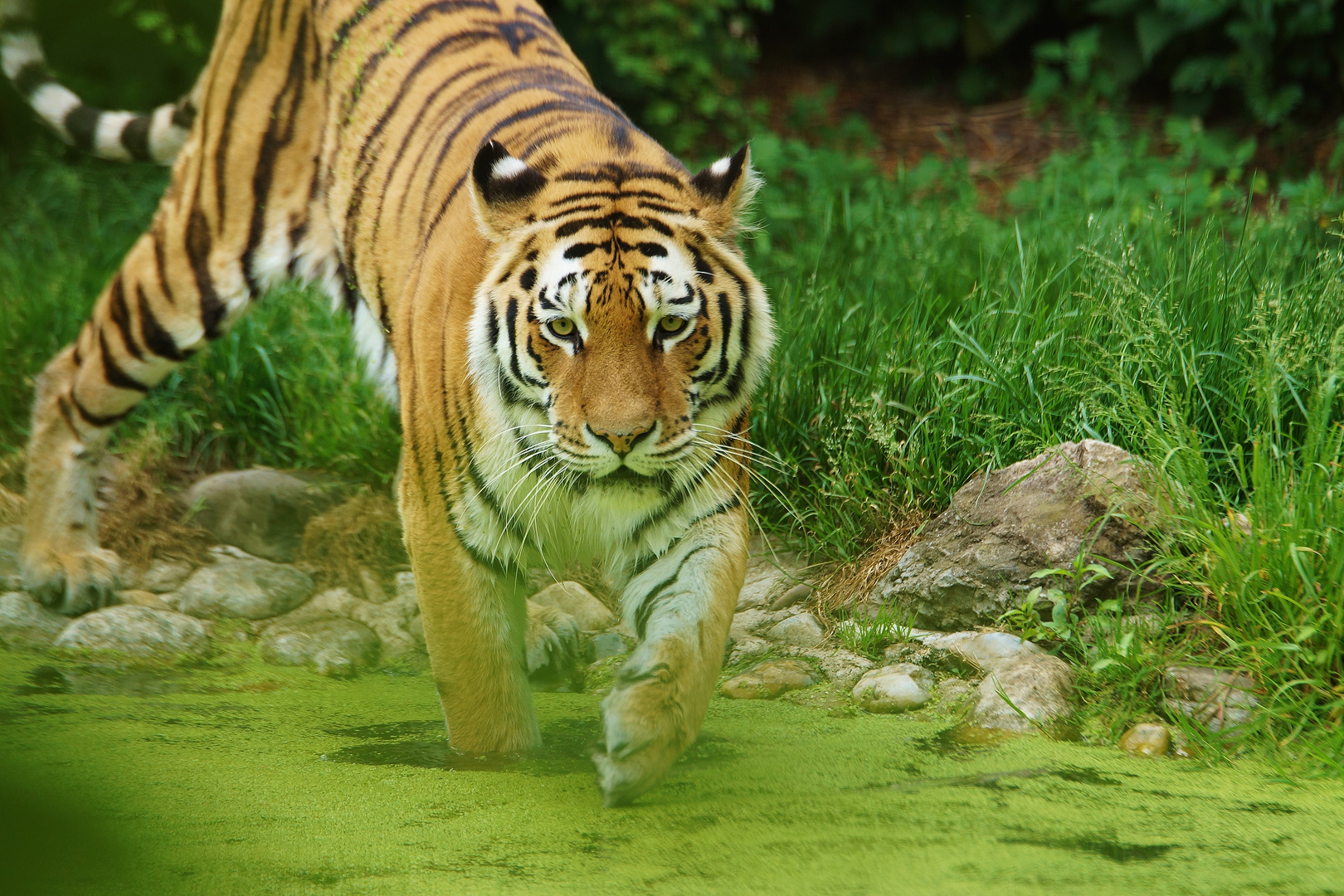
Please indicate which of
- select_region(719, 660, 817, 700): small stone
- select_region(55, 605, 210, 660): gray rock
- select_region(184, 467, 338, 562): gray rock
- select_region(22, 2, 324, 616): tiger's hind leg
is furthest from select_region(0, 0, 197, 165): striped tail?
select_region(719, 660, 817, 700): small stone

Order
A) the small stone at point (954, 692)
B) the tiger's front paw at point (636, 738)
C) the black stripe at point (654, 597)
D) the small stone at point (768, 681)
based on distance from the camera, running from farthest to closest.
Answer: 1. the small stone at point (768, 681)
2. the small stone at point (954, 692)
3. the black stripe at point (654, 597)
4. the tiger's front paw at point (636, 738)

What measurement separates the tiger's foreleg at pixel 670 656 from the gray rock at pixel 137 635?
1448 millimetres

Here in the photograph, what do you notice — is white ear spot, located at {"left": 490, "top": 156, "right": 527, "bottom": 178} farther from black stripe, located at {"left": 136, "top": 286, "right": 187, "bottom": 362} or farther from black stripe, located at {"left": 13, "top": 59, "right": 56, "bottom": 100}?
black stripe, located at {"left": 13, "top": 59, "right": 56, "bottom": 100}

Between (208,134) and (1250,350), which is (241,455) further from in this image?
(1250,350)

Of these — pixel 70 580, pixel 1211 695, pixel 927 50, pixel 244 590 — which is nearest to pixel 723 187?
pixel 1211 695

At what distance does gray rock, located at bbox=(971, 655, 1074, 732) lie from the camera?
2.63 m

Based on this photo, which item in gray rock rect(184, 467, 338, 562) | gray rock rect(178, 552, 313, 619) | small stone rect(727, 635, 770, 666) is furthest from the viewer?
gray rock rect(184, 467, 338, 562)

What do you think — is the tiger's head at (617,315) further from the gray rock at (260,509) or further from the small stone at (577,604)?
the gray rock at (260,509)

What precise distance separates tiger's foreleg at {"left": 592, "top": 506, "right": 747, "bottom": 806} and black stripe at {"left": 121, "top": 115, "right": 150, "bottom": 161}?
2756 millimetres

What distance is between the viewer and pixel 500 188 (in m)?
2.51

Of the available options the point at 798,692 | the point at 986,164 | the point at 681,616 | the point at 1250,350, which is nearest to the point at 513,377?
the point at 681,616

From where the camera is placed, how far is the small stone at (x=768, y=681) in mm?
2979

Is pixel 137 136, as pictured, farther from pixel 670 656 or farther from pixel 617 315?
pixel 670 656

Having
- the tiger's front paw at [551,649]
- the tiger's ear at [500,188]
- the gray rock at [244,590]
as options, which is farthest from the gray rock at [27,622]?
the tiger's ear at [500,188]
